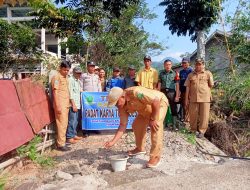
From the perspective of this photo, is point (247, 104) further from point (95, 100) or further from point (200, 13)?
point (200, 13)

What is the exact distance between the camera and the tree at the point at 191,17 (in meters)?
15.8

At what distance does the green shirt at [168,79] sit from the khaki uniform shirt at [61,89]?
2.24 metres

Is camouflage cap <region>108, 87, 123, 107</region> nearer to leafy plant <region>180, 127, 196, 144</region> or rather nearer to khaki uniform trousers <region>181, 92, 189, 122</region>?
leafy plant <region>180, 127, 196, 144</region>

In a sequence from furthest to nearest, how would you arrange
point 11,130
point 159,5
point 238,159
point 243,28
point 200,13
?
point 159,5 → point 200,13 → point 243,28 → point 238,159 → point 11,130

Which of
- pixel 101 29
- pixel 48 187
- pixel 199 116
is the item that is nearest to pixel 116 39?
pixel 101 29

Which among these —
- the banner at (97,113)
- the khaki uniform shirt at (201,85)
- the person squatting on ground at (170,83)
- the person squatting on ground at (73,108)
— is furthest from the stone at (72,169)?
the khaki uniform shirt at (201,85)

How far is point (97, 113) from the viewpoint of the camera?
753cm

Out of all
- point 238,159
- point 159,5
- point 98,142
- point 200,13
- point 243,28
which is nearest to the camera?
point 238,159

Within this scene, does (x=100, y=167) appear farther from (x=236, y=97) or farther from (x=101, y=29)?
(x=101, y=29)

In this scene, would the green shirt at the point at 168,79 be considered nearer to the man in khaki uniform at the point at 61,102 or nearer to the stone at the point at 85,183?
the man in khaki uniform at the point at 61,102

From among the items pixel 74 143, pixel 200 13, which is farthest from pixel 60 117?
pixel 200 13

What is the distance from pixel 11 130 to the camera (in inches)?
193

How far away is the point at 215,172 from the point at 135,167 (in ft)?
4.19

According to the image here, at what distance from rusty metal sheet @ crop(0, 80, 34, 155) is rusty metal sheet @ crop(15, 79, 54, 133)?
0.16m
